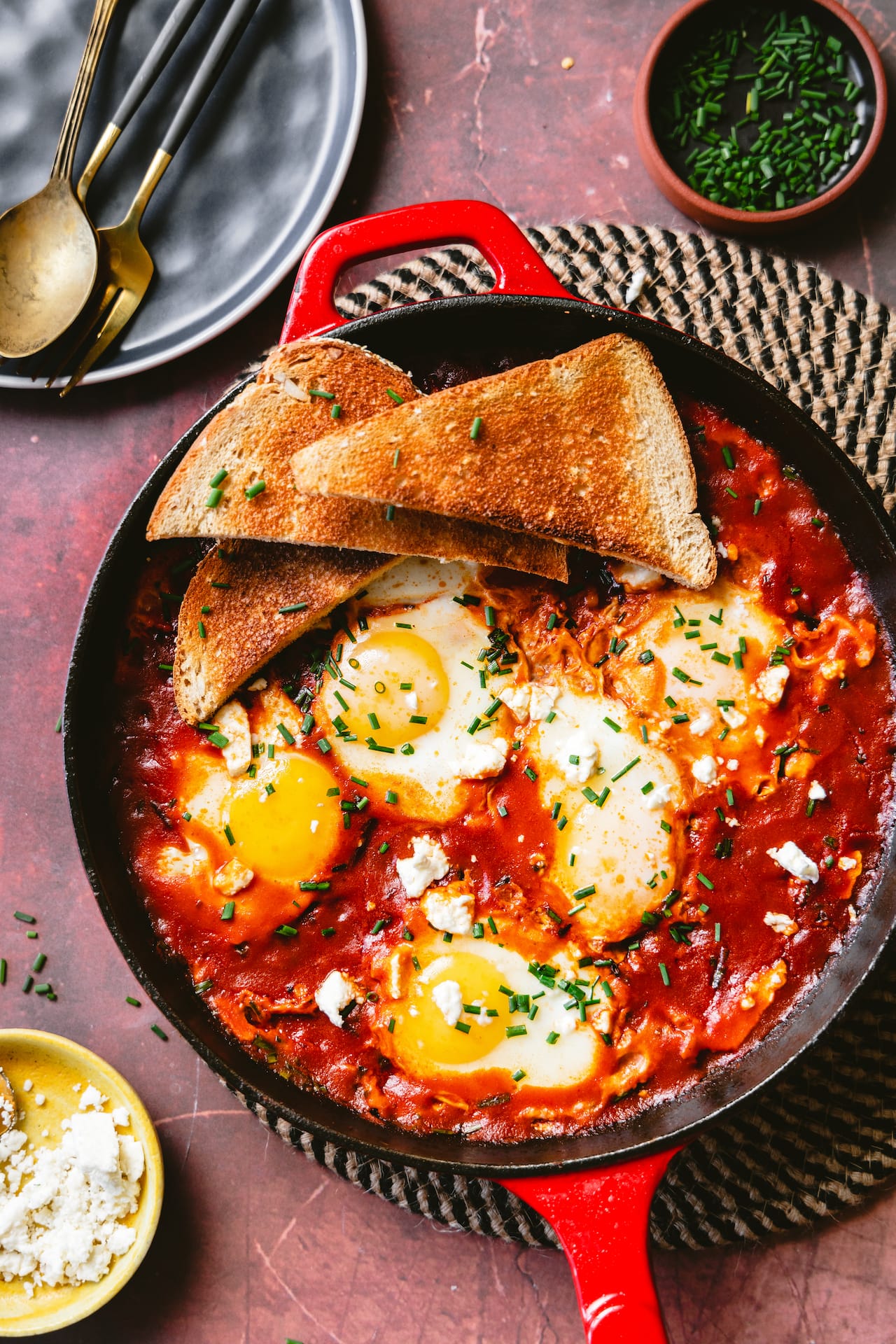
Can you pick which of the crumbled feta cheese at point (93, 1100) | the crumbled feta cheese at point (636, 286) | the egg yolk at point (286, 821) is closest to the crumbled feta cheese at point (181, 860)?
the egg yolk at point (286, 821)

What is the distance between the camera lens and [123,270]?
3.21m

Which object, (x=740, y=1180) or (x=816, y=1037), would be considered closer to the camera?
(x=816, y=1037)

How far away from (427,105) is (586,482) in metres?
1.59

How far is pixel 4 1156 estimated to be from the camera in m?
A: 3.05

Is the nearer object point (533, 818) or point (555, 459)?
point (555, 459)

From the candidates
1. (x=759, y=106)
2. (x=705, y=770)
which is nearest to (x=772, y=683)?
(x=705, y=770)

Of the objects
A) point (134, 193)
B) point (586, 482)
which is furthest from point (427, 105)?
point (586, 482)

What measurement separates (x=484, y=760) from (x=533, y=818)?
233mm

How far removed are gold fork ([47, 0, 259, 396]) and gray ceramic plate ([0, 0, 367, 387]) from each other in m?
0.04

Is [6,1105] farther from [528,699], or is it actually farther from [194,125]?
[194,125]

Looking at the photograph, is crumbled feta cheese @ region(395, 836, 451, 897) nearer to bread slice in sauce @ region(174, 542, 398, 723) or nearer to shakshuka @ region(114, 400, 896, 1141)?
shakshuka @ region(114, 400, 896, 1141)

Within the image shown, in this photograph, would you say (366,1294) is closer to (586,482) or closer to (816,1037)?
(816,1037)

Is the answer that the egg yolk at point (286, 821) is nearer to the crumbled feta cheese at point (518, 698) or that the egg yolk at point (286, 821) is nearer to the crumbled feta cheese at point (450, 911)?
the crumbled feta cheese at point (450, 911)

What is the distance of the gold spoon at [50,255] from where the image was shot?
3.15m
